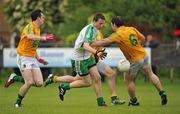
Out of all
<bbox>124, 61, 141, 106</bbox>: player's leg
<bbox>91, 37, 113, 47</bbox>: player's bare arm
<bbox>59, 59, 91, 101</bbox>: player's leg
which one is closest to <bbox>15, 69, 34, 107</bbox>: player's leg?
Result: <bbox>59, 59, 91, 101</bbox>: player's leg

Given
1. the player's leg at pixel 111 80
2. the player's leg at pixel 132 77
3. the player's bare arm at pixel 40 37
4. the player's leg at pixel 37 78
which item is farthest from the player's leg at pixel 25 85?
the player's leg at pixel 132 77

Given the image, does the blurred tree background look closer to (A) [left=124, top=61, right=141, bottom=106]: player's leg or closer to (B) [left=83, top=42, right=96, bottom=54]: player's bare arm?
(A) [left=124, top=61, right=141, bottom=106]: player's leg

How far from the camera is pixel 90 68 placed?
18812mm

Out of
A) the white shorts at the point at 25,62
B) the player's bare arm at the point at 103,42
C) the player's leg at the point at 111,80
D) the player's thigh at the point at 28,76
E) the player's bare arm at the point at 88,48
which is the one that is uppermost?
the player's bare arm at the point at 103,42

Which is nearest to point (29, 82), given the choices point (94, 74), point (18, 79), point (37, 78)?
point (37, 78)

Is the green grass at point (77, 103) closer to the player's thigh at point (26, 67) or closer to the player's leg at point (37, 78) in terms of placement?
the player's leg at point (37, 78)

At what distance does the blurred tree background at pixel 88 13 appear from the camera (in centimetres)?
4041

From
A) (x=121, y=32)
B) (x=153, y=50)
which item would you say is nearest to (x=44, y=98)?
(x=121, y=32)

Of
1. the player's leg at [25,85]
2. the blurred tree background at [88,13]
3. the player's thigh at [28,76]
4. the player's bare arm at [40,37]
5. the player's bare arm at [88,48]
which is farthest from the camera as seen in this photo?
the blurred tree background at [88,13]

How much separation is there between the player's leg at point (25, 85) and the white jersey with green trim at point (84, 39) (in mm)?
1215

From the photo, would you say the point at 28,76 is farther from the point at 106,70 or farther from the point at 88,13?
the point at 88,13

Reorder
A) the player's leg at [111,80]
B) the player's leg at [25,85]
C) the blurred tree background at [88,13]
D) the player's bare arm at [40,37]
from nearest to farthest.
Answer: the player's bare arm at [40,37] < the player's leg at [25,85] < the player's leg at [111,80] < the blurred tree background at [88,13]

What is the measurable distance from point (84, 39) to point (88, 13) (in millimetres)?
22406

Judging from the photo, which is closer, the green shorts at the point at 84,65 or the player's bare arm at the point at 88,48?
the player's bare arm at the point at 88,48
